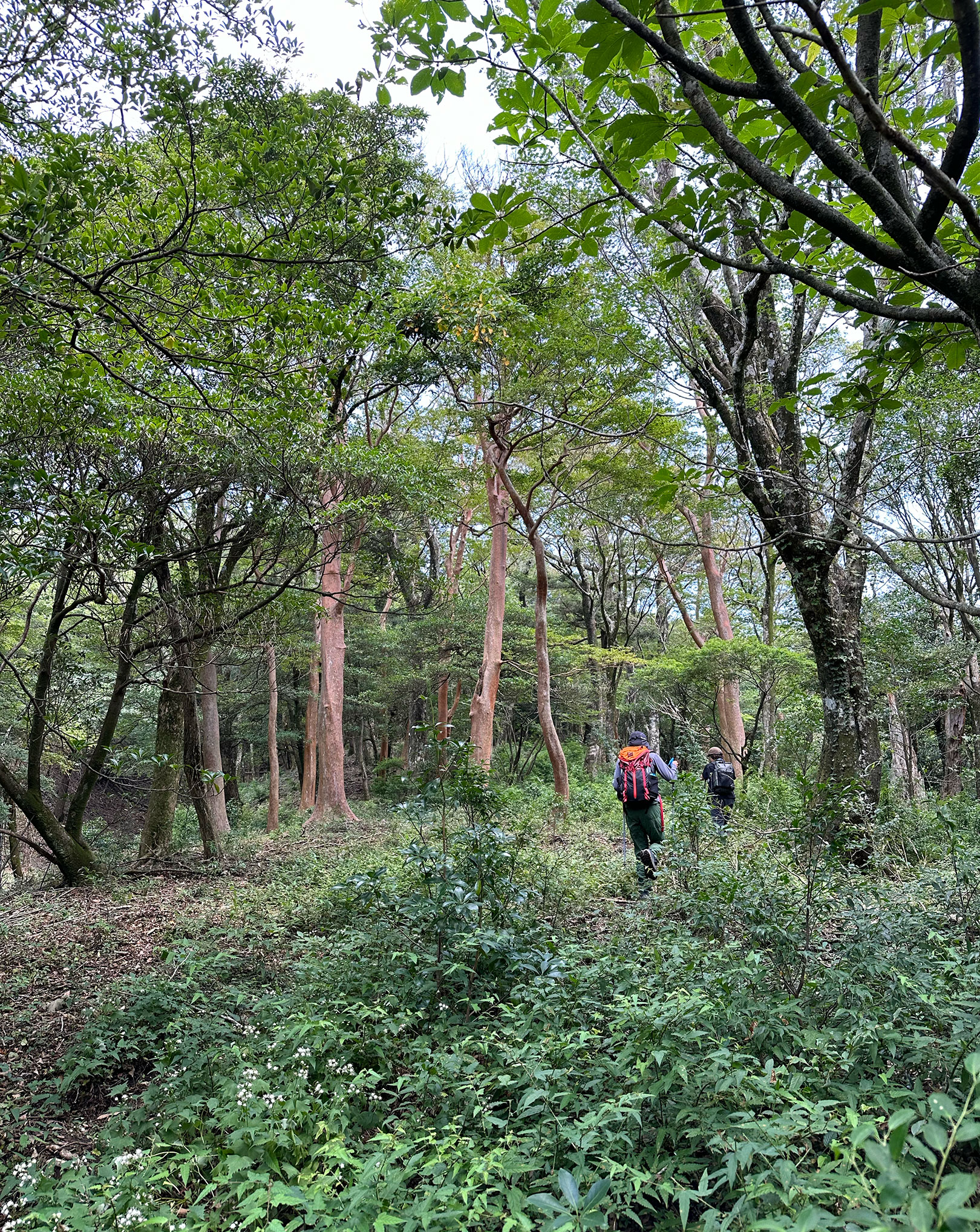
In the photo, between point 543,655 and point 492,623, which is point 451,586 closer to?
point 492,623

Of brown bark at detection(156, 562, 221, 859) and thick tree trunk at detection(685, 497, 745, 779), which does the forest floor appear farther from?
thick tree trunk at detection(685, 497, 745, 779)

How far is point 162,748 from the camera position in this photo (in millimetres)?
8930

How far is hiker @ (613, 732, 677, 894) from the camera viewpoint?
6395 millimetres

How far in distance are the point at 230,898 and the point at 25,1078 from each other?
3.50 metres

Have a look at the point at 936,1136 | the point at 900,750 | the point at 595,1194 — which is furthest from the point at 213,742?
the point at 900,750

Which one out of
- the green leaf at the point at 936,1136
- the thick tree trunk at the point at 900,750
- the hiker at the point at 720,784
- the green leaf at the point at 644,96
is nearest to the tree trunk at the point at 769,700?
the thick tree trunk at the point at 900,750

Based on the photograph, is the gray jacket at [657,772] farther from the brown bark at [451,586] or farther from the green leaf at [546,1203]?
the brown bark at [451,586]

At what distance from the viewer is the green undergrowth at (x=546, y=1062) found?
1.90m

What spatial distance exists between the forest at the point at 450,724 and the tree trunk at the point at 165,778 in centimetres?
6

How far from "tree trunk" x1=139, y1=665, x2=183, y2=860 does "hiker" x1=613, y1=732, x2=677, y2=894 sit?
5.72 metres

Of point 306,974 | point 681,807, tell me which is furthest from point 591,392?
point 306,974

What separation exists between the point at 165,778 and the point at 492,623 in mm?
6555

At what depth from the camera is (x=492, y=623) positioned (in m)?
13.6

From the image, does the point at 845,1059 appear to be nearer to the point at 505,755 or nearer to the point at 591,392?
the point at 591,392
